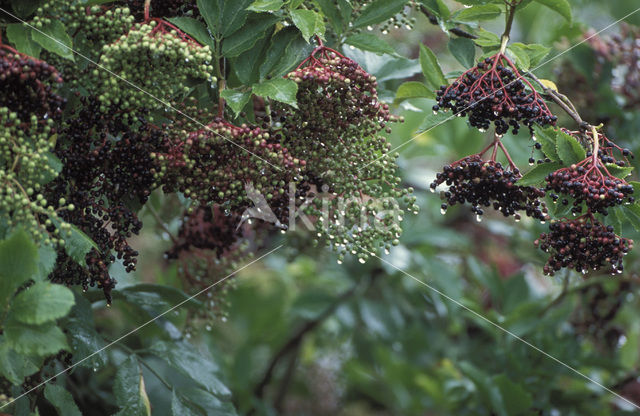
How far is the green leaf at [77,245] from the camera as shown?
3.03 ft

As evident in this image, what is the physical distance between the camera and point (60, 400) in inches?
41.1

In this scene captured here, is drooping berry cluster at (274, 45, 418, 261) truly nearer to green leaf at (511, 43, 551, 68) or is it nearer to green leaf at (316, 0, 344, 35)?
green leaf at (316, 0, 344, 35)

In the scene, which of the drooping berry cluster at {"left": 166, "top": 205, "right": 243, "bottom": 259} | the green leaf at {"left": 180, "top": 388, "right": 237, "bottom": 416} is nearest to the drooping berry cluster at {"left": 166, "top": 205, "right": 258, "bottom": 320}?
the drooping berry cluster at {"left": 166, "top": 205, "right": 243, "bottom": 259}

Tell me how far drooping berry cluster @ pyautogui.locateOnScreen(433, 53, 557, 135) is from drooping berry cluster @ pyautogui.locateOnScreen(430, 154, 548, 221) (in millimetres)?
68

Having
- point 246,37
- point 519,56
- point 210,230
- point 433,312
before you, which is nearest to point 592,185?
point 519,56

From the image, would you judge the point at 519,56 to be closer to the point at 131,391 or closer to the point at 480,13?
the point at 480,13

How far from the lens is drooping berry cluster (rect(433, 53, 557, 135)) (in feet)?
3.33

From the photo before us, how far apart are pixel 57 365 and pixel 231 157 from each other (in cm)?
51

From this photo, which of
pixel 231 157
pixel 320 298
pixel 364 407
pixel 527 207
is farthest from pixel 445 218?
pixel 231 157

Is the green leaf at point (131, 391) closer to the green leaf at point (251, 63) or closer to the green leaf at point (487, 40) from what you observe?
the green leaf at point (251, 63)

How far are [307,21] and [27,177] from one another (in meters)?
0.47

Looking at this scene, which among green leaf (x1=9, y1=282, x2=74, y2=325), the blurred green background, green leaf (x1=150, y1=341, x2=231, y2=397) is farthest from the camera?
the blurred green background

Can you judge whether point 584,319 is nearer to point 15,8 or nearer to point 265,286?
point 265,286

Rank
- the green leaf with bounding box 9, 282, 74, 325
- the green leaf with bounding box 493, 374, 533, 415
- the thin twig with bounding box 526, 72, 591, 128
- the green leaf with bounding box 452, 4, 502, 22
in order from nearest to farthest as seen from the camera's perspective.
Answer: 1. the green leaf with bounding box 9, 282, 74, 325
2. the thin twig with bounding box 526, 72, 591, 128
3. the green leaf with bounding box 452, 4, 502, 22
4. the green leaf with bounding box 493, 374, 533, 415
